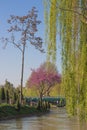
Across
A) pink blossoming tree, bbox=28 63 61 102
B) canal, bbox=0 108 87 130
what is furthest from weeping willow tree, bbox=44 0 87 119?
pink blossoming tree, bbox=28 63 61 102

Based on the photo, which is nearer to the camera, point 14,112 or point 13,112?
point 13,112

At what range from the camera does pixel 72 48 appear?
30.9 ft

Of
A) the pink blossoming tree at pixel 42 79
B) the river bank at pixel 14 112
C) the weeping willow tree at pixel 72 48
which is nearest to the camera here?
the weeping willow tree at pixel 72 48

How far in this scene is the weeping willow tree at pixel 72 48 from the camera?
916cm

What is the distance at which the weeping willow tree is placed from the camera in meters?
9.16

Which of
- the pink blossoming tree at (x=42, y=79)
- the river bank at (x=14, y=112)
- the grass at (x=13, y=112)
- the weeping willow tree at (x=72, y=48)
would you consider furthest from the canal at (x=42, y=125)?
the pink blossoming tree at (x=42, y=79)

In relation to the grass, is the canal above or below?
below

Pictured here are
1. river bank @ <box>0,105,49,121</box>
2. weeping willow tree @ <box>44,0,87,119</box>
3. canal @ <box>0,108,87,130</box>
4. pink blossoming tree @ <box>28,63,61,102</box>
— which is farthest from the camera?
pink blossoming tree @ <box>28,63,61,102</box>

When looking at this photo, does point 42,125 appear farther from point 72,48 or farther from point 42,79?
point 42,79

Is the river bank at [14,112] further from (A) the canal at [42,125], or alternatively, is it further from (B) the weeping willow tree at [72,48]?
(B) the weeping willow tree at [72,48]

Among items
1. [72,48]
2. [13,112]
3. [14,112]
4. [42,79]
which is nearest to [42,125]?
[13,112]

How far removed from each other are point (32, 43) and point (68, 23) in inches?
1107

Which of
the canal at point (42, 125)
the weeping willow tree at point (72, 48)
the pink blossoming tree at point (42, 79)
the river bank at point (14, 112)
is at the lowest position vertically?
the canal at point (42, 125)

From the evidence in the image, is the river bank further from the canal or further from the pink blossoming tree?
the pink blossoming tree
